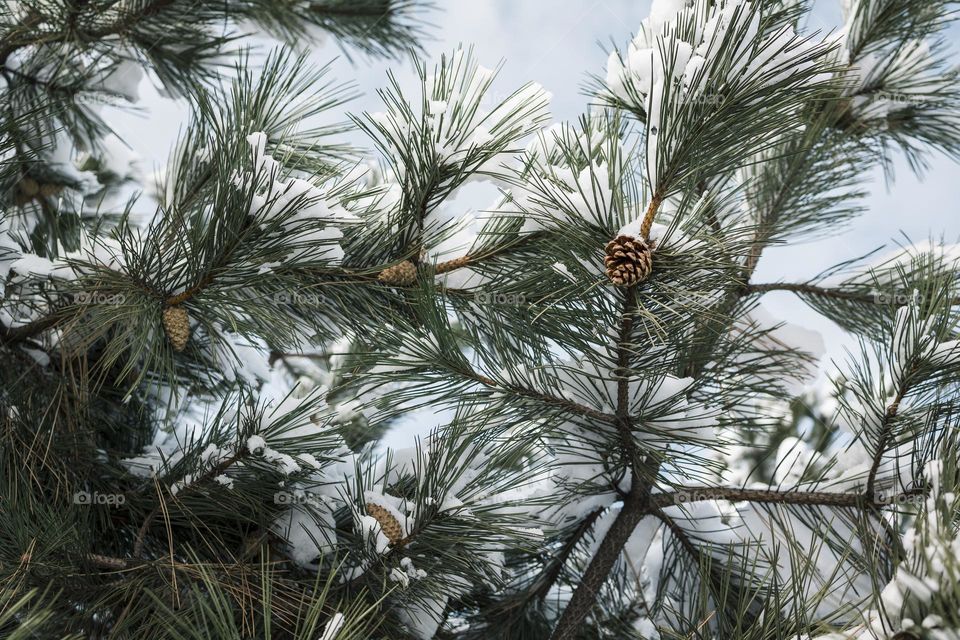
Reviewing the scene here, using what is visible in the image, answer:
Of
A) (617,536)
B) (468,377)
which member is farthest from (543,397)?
(617,536)

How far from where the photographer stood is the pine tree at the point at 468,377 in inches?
43.8

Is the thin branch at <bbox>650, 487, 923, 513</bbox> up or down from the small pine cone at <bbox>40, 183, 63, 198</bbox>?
down

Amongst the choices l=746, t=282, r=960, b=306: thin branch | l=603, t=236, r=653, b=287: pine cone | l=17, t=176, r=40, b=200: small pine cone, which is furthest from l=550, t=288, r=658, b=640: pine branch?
l=17, t=176, r=40, b=200: small pine cone

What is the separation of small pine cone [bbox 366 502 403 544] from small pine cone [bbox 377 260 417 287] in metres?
0.39

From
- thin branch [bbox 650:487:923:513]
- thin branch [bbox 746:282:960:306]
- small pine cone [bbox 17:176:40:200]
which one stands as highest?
thin branch [bbox 746:282:960:306]

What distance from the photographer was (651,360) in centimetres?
122

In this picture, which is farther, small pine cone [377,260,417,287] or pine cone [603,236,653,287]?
small pine cone [377,260,417,287]

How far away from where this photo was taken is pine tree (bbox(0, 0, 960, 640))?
111cm

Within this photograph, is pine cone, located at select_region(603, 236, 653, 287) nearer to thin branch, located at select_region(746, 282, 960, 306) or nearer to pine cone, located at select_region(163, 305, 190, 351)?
pine cone, located at select_region(163, 305, 190, 351)

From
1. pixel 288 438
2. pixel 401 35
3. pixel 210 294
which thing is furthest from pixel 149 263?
pixel 401 35

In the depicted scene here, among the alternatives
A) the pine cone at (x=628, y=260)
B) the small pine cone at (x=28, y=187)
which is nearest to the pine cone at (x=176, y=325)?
the pine cone at (x=628, y=260)

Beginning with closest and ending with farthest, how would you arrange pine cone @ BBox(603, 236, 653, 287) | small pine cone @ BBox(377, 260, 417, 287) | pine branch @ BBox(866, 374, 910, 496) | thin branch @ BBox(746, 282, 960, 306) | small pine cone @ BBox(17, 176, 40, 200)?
pine cone @ BBox(603, 236, 653, 287) → pine branch @ BBox(866, 374, 910, 496) → small pine cone @ BBox(377, 260, 417, 287) → thin branch @ BBox(746, 282, 960, 306) → small pine cone @ BBox(17, 176, 40, 200)

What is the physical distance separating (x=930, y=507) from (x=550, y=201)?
0.60 meters

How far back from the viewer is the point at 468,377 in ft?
4.30
